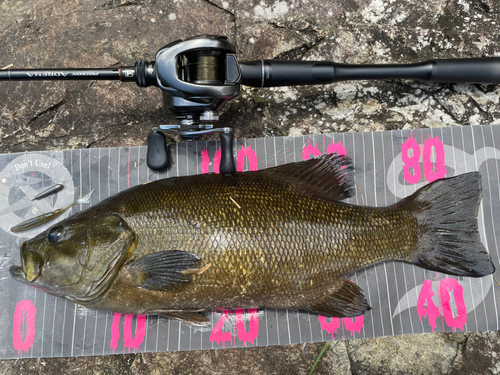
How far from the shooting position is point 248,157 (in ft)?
6.97

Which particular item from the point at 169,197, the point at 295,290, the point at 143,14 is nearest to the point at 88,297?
the point at 169,197

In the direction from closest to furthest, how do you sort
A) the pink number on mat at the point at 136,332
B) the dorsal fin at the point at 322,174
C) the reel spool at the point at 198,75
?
the reel spool at the point at 198,75 < the dorsal fin at the point at 322,174 < the pink number on mat at the point at 136,332

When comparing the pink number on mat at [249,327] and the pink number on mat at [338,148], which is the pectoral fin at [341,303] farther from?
the pink number on mat at [338,148]

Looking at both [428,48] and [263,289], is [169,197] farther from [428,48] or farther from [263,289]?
[428,48]

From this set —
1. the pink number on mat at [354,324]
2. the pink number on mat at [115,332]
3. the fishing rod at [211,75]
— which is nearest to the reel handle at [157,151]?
the fishing rod at [211,75]

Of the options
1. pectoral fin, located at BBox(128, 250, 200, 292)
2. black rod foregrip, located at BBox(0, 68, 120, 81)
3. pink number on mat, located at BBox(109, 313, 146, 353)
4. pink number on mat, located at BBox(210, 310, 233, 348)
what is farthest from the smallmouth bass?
black rod foregrip, located at BBox(0, 68, 120, 81)

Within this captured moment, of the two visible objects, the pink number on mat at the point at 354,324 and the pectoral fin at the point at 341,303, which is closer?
the pectoral fin at the point at 341,303

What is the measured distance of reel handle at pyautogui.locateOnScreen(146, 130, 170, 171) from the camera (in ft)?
6.47

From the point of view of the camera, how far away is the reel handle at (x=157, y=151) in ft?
6.47

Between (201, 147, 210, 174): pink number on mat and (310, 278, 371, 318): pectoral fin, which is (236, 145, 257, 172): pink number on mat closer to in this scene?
(201, 147, 210, 174): pink number on mat

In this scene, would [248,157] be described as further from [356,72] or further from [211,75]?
[356,72]

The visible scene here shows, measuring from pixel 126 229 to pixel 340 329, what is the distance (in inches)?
56.9

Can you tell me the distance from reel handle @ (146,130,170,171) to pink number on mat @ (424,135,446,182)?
5.56 feet

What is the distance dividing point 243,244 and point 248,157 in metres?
0.70
